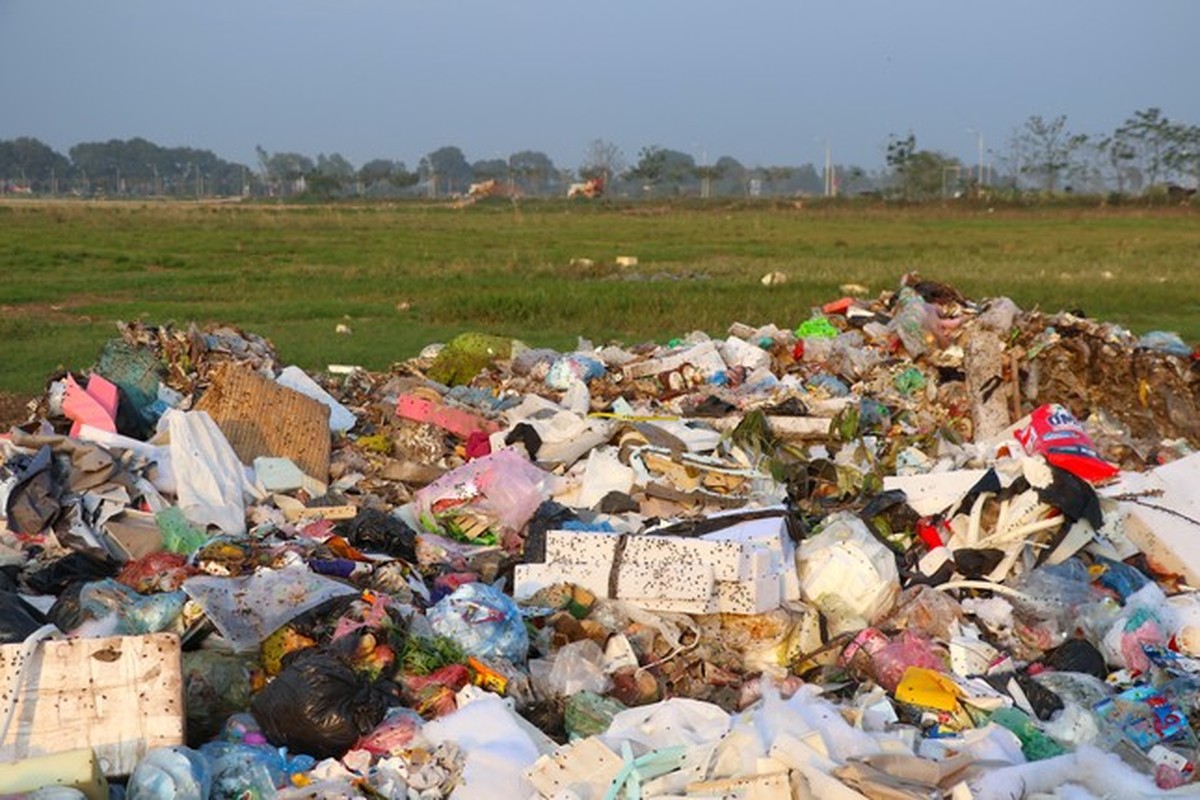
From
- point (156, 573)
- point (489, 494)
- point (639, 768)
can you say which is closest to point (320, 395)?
point (489, 494)

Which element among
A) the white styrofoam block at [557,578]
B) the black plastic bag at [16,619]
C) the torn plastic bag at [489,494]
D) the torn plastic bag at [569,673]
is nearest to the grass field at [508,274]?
the torn plastic bag at [489,494]

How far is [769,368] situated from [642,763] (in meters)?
5.57

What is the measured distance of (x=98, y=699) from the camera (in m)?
3.70

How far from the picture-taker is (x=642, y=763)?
11.4 ft

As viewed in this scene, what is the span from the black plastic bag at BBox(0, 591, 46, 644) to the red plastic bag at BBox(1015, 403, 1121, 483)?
4.10m

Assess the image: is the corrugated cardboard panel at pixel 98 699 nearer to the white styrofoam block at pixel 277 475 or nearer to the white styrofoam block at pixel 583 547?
the white styrofoam block at pixel 583 547

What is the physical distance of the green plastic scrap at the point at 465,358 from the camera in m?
8.87

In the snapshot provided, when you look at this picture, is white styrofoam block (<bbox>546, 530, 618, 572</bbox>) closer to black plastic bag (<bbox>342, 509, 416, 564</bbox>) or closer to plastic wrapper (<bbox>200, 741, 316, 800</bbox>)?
black plastic bag (<bbox>342, 509, 416, 564</bbox>)

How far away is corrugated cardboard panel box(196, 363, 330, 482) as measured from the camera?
6.81m

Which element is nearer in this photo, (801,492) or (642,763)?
(642,763)

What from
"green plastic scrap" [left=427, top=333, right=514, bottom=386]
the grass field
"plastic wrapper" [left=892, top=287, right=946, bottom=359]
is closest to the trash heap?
"plastic wrapper" [left=892, top=287, right=946, bottom=359]

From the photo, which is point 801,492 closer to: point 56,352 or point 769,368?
point 769,368

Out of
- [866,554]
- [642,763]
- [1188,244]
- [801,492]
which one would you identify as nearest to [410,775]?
[642,763]

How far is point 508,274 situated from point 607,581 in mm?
15431
